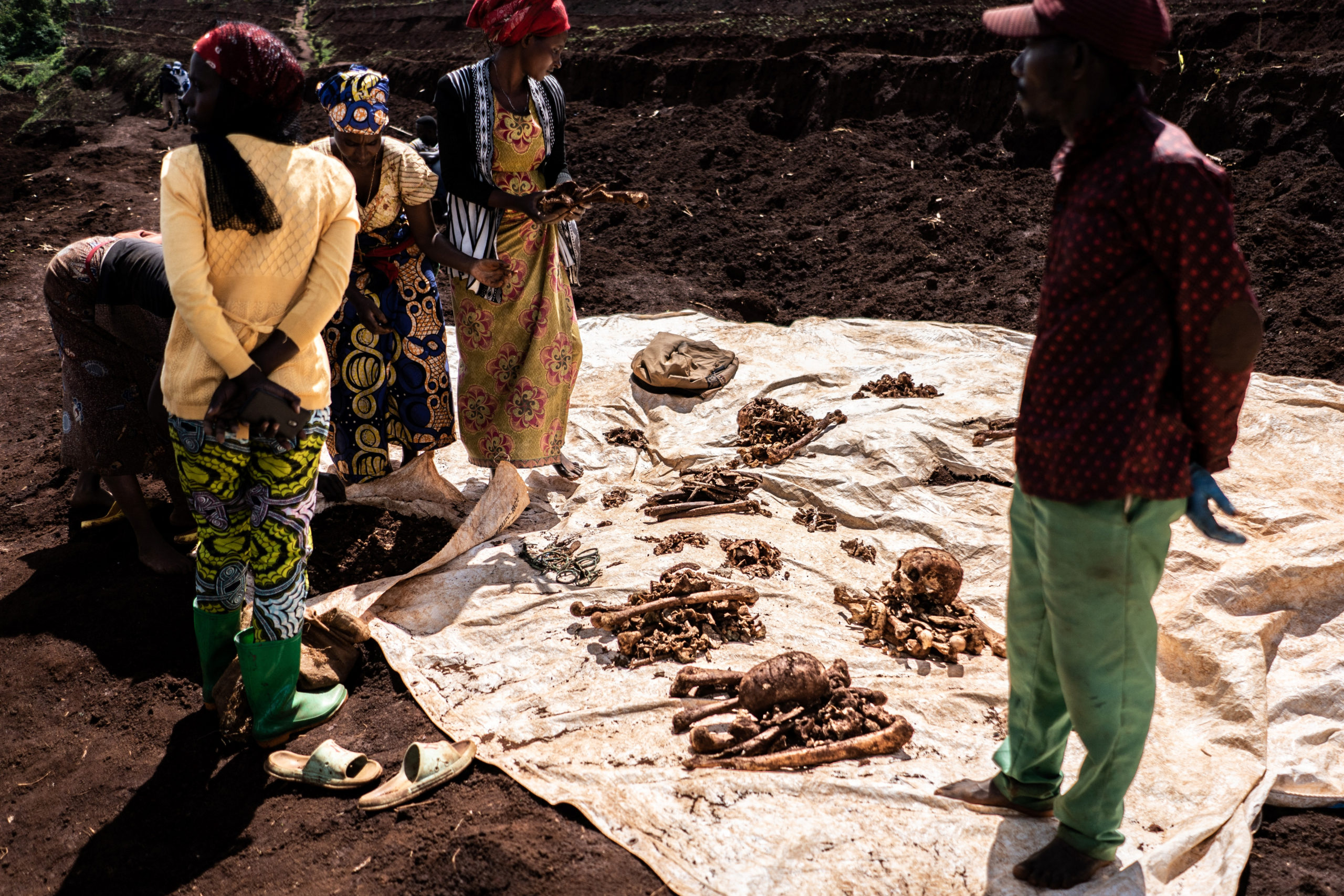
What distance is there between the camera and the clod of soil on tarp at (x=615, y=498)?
185 inches

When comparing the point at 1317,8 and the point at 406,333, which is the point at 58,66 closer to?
the point at 406,333

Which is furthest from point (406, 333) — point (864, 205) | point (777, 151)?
point (777, 151)

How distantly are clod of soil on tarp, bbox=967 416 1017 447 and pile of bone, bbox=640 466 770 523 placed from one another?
1158mm

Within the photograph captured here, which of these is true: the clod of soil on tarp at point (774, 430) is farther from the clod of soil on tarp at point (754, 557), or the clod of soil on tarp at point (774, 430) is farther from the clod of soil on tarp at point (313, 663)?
the clod of soil on tarp at point (313, 663)

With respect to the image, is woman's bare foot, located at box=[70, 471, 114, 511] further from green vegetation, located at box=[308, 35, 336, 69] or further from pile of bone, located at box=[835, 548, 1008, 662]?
green vegetation, located at box=[308, 35, 336, 69]

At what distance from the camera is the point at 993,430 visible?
4887mm

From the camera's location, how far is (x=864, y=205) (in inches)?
→ 349

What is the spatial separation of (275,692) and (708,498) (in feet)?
7.23

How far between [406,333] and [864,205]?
5.69m

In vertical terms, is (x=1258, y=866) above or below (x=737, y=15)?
below

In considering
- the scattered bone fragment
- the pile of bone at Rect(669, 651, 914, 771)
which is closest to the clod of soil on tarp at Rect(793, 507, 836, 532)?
the pile of bone at Rect(669, 651, 914, 771)

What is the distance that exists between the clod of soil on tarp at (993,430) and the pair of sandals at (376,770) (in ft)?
9.91

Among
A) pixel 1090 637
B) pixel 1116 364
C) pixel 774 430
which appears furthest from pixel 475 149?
pixel 1090 637

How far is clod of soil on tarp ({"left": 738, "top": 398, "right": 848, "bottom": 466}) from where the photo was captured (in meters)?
4.97
